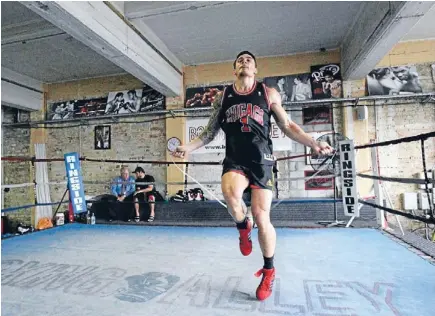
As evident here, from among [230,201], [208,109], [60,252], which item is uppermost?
[208,109]

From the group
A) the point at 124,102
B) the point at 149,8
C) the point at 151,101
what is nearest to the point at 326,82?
the point at 149,8

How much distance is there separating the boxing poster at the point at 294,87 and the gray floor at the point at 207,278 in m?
3.47

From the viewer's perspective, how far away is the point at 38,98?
7.14m

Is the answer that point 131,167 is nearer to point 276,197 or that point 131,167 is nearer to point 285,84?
point 276,197

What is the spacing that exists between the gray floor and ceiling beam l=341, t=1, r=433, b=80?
8.17 feet

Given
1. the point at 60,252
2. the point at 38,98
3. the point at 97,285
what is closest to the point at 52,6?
the point at 60,252

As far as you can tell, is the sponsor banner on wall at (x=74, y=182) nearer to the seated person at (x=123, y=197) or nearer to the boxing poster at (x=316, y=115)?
the seated person at (x=123, y=197)

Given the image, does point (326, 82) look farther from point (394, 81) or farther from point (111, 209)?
point (111, 209)

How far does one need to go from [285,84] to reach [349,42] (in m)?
1.35

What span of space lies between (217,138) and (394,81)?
11.7ft

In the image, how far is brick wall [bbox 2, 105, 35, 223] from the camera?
7.24 meters

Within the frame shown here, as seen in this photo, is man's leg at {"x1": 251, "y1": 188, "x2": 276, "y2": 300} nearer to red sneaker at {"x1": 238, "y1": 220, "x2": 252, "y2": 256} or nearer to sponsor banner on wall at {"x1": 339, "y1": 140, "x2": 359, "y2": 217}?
red sneaker at {"x1": 238, "y1": 220, "x2": 252, "y2": 256}

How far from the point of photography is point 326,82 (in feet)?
18.5

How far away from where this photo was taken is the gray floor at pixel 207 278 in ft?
4.34
